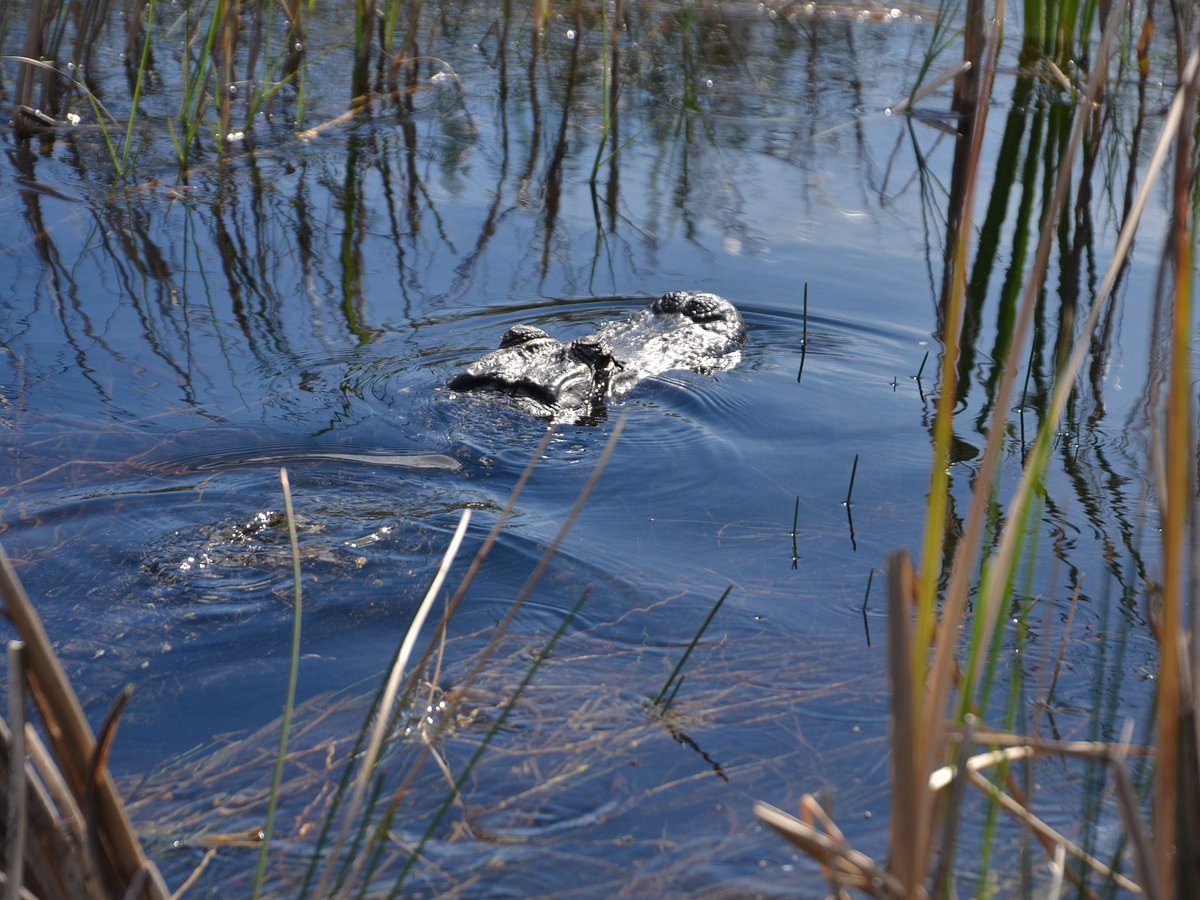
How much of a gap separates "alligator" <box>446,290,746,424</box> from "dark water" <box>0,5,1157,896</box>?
84 millimetres

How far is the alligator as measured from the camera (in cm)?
396

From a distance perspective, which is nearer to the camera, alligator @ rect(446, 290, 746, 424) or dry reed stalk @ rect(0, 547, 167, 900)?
dry reed stalk @ rect(0, 547, 167, 900)

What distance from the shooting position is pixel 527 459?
369 cm

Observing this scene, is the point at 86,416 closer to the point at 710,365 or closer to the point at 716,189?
the point at 710,365

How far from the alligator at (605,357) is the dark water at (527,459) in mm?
84

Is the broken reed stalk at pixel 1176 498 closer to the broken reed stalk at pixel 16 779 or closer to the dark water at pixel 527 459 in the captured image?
the dark water at pixel 527 459

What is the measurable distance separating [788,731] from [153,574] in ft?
5.08

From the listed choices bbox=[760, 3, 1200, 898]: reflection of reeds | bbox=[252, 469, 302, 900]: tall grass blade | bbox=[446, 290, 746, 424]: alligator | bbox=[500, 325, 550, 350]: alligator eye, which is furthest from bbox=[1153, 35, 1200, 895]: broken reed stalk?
bbox=[500, 325, 550, 350]: alligator eye

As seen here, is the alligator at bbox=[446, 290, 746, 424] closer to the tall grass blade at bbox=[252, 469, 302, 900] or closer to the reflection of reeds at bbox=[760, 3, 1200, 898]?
the tall grass blade at bbox=[252, 469, 302, 900]

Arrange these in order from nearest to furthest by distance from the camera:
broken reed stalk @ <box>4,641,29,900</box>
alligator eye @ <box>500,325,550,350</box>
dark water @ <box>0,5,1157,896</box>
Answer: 1. broken reed stalk @ <box>4,641,29,900</box>
2. dark water @ <box>0,5,1157,896</box>
3. alligator eye @ <box>500,325,550,350</box>

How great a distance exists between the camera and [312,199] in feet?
18.3

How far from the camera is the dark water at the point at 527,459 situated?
224cm

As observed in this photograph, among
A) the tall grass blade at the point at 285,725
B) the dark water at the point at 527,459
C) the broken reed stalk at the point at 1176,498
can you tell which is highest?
the broken reed stalk at the point at 1176,498

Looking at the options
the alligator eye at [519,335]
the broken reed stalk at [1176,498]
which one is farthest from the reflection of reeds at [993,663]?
the alligator eye at [519,335]
